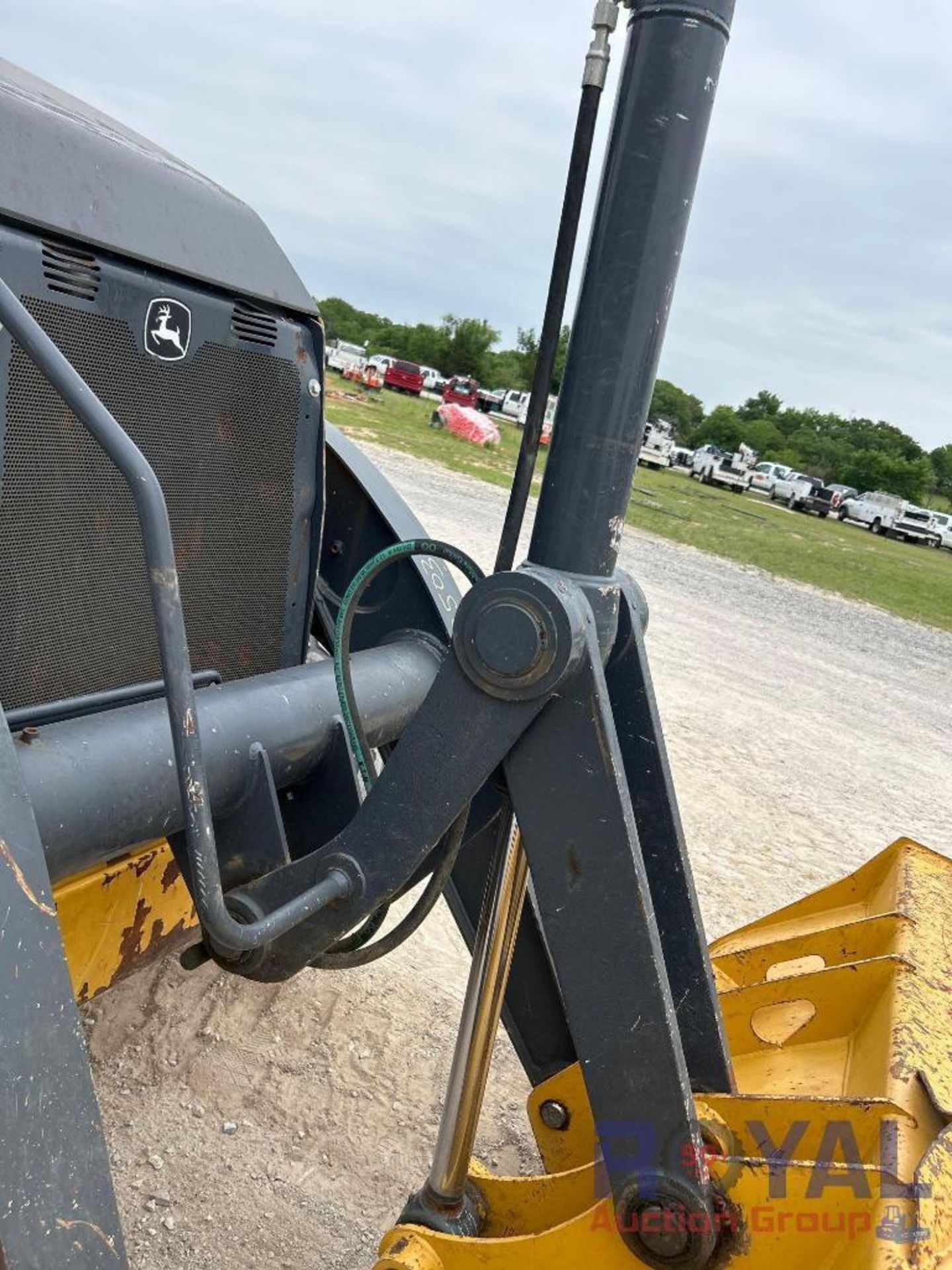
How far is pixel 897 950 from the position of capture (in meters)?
2.54

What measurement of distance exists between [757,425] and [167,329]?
268 feet

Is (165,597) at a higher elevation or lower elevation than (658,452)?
lower

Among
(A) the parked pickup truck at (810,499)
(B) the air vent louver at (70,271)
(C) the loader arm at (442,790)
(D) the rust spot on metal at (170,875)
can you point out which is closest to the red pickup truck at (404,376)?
(A) the parked pickup truck at (810,499)

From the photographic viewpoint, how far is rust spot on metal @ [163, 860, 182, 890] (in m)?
2.86

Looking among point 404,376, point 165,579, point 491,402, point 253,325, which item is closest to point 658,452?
point 404,376

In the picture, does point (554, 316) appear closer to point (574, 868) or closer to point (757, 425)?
point (574, 868)

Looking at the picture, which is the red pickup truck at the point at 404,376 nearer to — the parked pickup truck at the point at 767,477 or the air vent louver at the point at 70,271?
the parked pickup truck at the point at 767,477

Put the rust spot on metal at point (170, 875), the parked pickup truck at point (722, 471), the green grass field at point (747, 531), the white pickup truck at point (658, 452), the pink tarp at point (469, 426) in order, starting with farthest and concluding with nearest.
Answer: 1. the white pickup truck at point (658, 452)
2. the parked pickup truck at point (722, 471)
3. the pink tarp at point (469, 426)
4. the green grass field at point (747, 531)
5. the rust spot on metal at point (170, 875)

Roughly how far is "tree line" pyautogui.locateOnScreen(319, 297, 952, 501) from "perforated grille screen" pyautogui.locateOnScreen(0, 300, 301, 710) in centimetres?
6126

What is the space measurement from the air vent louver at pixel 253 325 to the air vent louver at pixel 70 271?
1.31 feet

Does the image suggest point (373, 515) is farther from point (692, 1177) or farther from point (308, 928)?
point (692, 1177)

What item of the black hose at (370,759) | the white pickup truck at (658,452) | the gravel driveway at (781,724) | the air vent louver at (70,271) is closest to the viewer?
the black hose at (370,759)

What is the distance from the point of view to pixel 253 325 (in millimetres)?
2703

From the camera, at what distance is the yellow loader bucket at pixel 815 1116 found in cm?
171
